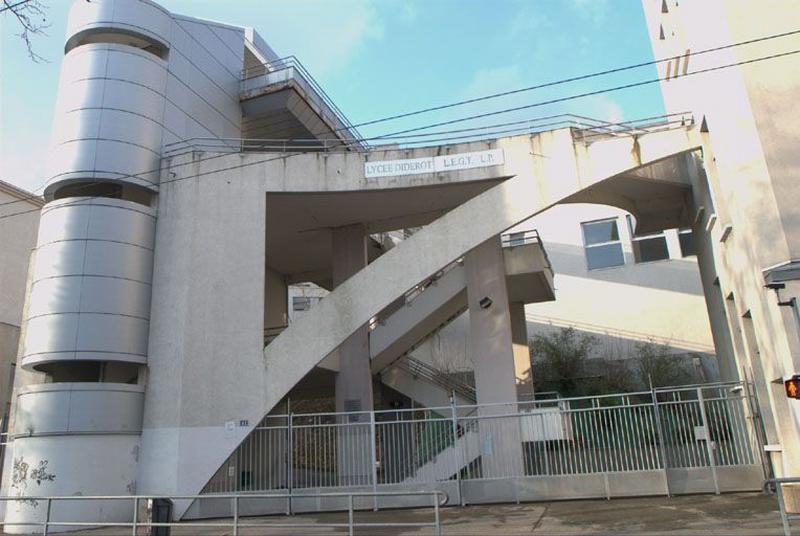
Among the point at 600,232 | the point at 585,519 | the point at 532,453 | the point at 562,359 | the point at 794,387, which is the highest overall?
the point at 600,232

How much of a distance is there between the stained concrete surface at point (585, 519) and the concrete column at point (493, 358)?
6.26 ft

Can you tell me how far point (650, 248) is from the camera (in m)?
28.5

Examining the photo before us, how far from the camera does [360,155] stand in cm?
1767

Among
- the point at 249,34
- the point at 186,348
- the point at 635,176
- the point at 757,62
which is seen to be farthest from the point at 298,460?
the point at 249,34

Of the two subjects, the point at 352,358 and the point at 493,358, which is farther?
the point at 352,358

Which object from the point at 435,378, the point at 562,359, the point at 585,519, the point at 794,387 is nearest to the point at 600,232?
the point at 562,359

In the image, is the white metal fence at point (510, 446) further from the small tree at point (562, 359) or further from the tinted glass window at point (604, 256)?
the tinted glass window at point (604, 256)

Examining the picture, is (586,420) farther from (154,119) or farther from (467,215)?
(154,119)

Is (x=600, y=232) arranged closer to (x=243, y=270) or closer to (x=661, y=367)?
(x=661, y=367)

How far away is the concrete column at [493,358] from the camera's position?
15938mm

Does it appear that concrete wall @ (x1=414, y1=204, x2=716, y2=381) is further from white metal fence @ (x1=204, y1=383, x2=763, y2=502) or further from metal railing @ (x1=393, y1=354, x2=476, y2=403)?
white metal fence @ (x1=204, y1=383, x2=763, y2=502)

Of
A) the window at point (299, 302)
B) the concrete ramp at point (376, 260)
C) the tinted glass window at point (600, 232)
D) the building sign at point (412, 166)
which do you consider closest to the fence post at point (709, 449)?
the concrete ramp at point (376, 260)

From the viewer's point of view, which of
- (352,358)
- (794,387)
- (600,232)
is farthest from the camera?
(600,232)

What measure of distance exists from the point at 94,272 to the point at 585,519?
41.8 feet
